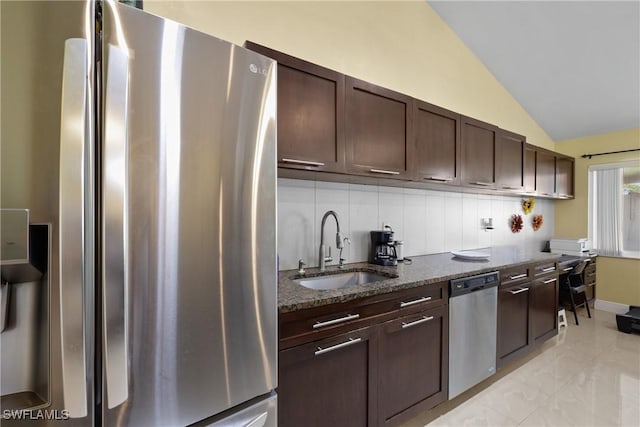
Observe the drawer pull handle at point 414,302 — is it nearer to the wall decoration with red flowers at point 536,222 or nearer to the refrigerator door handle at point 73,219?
the refrigerator door handle at point 73,219

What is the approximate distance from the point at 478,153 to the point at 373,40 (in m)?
1.34

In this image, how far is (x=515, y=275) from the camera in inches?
93.4

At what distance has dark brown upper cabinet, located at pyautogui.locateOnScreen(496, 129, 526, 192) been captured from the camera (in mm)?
2809

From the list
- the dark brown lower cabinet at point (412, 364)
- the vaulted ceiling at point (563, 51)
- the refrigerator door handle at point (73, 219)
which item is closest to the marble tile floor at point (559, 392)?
the dark brown lower cabinet at point (412, 364)

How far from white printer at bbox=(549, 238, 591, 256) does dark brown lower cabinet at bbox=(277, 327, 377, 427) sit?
394 cm

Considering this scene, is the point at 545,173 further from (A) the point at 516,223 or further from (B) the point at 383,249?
(B) the point at 383,249

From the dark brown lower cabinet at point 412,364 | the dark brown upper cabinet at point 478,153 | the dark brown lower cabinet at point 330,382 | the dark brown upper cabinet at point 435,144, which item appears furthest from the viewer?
the dark brown upper cabinet at point 478,153

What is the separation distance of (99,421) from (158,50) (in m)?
1.02

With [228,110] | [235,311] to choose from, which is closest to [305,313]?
[235,311]

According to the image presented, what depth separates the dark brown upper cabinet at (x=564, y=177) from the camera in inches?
153

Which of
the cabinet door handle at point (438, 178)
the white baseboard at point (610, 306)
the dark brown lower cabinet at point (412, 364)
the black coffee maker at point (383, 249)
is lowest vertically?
the white baseboard at point (610, 306)

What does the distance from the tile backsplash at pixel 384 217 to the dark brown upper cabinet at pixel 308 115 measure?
0.38m

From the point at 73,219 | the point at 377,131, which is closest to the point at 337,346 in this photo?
the point at 73,219

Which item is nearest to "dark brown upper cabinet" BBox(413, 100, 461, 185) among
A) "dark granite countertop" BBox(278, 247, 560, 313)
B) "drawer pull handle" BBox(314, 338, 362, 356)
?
"dark granite countertop" BBox(278, 247, 560, 313)
